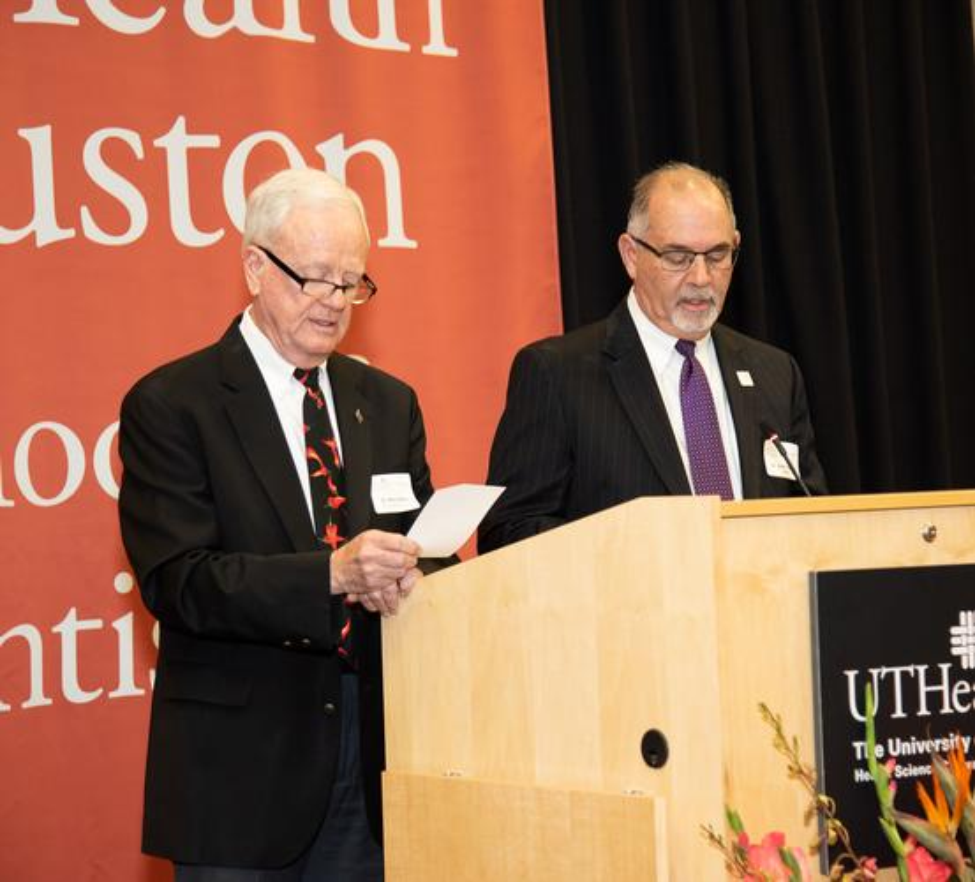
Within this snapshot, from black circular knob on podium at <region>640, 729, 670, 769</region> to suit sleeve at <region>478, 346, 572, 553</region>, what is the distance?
1.15 m

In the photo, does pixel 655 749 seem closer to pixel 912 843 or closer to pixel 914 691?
pixel 914 691

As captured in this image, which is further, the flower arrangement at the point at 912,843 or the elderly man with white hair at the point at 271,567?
the elderly man with white hair at the point at 271,567

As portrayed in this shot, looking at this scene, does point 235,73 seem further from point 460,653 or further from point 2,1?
point 460,653

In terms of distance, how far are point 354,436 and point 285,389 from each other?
14 centimetres

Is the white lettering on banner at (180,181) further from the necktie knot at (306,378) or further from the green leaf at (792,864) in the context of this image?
the green leaf at (792,864)

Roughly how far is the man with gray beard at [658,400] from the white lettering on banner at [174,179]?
3.08 ft

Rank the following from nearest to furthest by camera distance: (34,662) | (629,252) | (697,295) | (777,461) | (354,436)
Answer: (354,436) < (777,461) < (697,295) < (629,252) < (34,662)

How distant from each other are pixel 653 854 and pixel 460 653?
0.46 m

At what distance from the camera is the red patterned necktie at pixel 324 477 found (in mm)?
2424

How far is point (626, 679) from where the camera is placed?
6.03ft

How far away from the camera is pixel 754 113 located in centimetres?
482

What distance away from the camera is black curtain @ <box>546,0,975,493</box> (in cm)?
446

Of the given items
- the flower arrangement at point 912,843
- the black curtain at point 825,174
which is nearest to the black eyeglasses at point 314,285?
the flower arrangement at point 912,843

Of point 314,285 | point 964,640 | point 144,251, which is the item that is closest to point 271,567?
point 314,285
